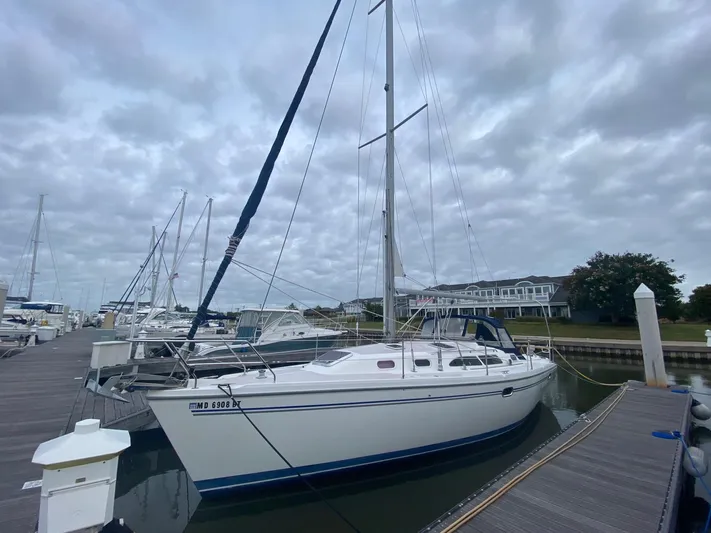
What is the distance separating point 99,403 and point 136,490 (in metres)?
3.65

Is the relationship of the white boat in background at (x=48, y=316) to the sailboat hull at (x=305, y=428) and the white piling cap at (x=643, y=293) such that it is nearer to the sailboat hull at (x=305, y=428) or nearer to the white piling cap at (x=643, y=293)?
the sailboat hull at (x=305, y=428)

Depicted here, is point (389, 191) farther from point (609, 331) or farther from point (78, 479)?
point (609, 331)

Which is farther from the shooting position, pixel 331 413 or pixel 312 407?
pixel 331 413

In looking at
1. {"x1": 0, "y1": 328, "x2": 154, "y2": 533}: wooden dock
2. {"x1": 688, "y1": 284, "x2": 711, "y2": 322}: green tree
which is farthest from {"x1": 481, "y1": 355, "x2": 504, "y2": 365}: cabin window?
{"x1": 688, "y1": 284, "x2": 711, "y2": 322}: green tree

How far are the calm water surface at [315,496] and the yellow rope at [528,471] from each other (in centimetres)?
139

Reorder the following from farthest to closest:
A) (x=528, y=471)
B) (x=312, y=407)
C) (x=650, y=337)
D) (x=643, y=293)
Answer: (x=643, y=293)
(x=650, y=337)
(x=312, y=407)
(x=528, y=471)

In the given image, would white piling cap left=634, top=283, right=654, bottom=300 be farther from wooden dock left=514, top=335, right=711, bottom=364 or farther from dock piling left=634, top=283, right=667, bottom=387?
wooden dock left=514, top=335, right=711, bottom=364

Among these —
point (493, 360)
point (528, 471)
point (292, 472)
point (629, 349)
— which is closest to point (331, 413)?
point (292, 472)

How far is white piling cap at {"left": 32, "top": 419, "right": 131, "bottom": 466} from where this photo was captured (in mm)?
2502

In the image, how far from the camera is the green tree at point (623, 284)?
3144 cm

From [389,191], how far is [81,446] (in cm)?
757

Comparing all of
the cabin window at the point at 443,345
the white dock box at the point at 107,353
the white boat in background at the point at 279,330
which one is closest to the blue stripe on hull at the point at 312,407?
the cabin window at the point at 443,345

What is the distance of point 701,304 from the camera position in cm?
3556

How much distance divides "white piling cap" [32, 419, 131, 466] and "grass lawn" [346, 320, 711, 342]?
69.0ft
